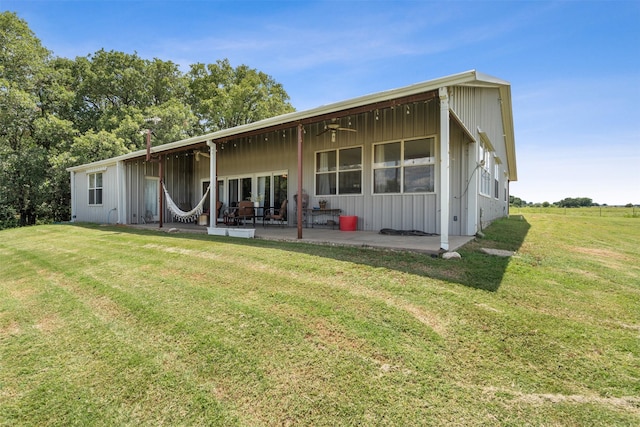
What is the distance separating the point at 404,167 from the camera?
695 centimetres

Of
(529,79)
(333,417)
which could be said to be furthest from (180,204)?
(529,79)

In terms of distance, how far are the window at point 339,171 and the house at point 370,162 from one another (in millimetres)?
26

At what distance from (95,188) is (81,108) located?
8.86m

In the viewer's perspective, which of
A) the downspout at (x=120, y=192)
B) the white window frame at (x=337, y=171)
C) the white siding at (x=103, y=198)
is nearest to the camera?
the white window frame at (x=337, y=171)

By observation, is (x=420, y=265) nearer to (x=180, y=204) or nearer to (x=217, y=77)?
(x=180, y=204)

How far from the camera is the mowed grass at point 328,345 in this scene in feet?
5.22

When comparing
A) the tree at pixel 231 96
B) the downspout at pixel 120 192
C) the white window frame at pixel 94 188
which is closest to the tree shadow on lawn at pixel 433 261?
the downspout at pixel 120 192

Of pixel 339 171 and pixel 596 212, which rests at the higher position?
pixel 339 171

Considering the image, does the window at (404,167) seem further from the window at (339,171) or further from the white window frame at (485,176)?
the white window frame at (485,176)

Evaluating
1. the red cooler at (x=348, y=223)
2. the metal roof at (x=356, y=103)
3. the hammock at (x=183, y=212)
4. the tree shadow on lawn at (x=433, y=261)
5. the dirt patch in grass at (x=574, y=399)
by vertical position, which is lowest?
the dirt patch in grass at (x=574, y=399)

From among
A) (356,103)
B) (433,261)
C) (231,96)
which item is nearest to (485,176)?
(356,103)

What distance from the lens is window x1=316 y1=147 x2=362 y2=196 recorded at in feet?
25.3

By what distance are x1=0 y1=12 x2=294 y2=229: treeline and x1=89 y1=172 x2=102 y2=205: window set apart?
2.43m

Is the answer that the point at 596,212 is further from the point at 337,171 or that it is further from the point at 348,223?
the point at 348,223
